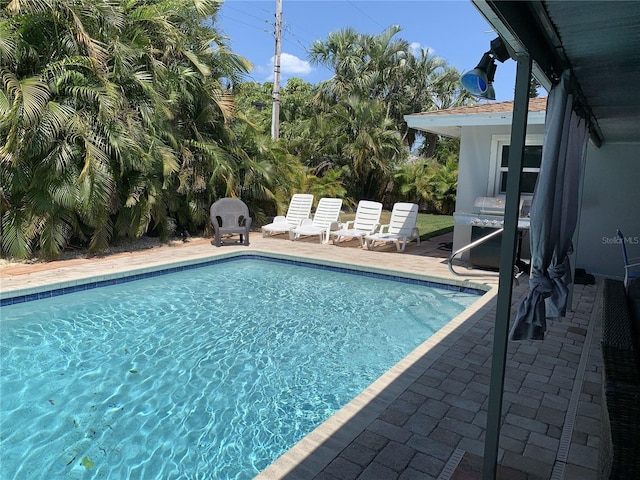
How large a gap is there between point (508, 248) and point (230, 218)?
9.98m

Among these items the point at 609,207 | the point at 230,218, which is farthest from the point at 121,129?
the point at 609,207

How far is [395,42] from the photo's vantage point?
2567cm

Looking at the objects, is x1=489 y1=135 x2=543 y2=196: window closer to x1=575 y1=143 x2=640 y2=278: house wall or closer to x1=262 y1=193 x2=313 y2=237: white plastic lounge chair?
x1=575 y1=143 x2=640 y2=278: house wall

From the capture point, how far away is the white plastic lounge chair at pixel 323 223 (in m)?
12.5

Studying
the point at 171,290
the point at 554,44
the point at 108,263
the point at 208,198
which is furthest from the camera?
the point at 208,198

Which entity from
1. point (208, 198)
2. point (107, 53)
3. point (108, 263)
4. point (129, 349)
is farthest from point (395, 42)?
point (129, 349)

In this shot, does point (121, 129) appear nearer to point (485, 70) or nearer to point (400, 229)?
point (400, 229)

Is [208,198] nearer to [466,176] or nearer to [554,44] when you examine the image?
[466,176]

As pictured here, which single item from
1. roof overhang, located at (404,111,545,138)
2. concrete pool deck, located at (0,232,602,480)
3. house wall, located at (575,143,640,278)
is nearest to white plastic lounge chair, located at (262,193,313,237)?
roof overhang, located at (404,111,545,138)

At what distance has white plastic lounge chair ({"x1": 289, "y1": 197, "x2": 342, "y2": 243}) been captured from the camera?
12492mm

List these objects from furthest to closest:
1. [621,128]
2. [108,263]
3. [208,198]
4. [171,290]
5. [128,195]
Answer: [208,198] → [128,195] → [108,263] → [171,290] → [621,128]

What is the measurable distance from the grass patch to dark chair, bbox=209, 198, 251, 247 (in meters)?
5.49

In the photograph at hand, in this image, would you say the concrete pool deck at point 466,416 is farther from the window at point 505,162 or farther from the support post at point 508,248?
the window at point 505,162

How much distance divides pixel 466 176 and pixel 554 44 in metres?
7.71
